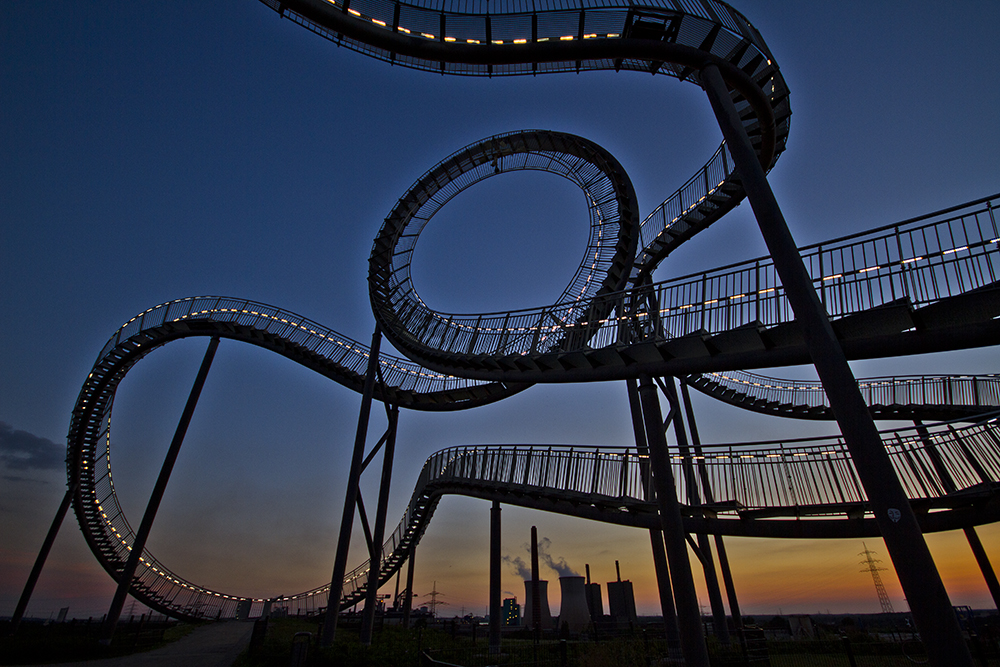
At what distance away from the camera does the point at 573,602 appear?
122ft

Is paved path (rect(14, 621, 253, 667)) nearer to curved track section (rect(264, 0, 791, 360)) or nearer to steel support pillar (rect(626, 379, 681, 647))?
steel support pillar (rect(626, 379, 681, 647))

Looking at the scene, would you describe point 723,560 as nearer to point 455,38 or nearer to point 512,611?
point 455,38

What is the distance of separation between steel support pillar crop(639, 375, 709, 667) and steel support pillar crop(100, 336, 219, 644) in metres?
16.6

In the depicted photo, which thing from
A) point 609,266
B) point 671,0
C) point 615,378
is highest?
point 609,266

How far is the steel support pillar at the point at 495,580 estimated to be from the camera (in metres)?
14.9

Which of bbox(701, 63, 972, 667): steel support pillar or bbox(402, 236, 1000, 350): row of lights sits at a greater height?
bbox(402, 236, 1000, 350): row of lights

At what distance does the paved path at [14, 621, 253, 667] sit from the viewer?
11.7 meters

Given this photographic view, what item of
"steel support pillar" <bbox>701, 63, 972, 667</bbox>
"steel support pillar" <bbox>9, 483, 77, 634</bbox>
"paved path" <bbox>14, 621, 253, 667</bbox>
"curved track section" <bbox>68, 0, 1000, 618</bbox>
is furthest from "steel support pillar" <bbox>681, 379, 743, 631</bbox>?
"steel support pillar" <bbox>9, 483, 77, 634</bbox>

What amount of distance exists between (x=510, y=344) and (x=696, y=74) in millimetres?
7575

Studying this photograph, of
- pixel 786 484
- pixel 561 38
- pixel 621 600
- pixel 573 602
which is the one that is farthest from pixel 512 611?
pixel 561 38

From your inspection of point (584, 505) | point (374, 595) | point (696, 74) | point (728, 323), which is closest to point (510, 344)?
point (584, 505)

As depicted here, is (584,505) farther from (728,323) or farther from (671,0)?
(671,0)

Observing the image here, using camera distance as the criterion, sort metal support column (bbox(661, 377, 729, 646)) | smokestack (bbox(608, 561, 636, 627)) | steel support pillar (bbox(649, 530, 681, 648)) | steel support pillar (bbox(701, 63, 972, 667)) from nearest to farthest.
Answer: steel support pillar (bbox(701, 63, 972, 667)) < metal support column (bbox(661, 377, 729, 646)) < steel support pillar (bbox(649, 530, 681, 648)) < smokestack (bbox(608, 561, 636, 627))

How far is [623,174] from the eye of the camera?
1686 centimetres
